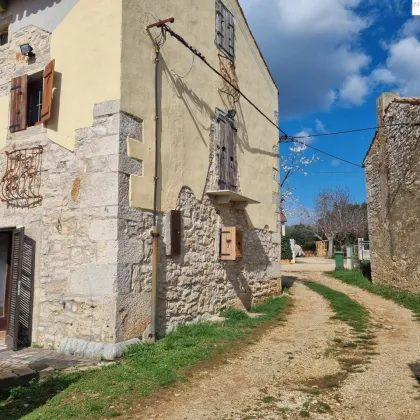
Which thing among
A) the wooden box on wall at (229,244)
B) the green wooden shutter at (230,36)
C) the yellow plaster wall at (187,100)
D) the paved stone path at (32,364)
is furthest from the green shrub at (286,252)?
the paved stone path at (32,364)

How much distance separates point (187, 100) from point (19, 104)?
318 cm

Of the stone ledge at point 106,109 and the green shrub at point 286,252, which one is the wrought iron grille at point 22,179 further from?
the green shrub at point 286,252

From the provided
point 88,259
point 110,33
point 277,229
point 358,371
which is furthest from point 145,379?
point 277,229

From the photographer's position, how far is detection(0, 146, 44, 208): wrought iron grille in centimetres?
743

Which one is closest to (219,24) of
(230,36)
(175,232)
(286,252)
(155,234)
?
(230,36)

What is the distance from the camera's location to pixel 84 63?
23.4ft

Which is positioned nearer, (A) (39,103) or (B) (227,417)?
(B) (227,417)

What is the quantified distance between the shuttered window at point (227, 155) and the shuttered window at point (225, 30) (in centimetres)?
185

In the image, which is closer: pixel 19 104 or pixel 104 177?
pixel 104 177

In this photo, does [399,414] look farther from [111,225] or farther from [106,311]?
[111,225]

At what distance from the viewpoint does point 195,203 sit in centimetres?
853

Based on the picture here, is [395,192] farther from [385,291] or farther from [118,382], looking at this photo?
[118,382]

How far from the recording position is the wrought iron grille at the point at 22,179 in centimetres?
743

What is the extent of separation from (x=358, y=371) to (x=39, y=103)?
23.2 ft
